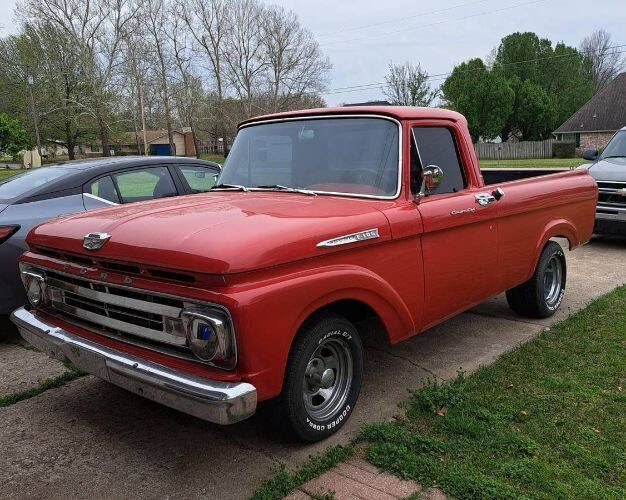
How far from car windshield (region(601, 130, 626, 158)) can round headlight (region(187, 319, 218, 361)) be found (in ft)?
→ 29.2

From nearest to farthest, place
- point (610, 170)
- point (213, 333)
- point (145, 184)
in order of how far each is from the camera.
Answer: point (213, 333)
point (145, 184)
point (610, 170)

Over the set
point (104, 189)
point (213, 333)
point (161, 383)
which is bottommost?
point (161, 383)

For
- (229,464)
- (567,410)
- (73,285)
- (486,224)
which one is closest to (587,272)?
(486,224)

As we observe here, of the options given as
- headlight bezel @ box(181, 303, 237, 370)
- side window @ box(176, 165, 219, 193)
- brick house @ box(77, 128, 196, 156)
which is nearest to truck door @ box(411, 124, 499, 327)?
headlight bezel @ box(181, 303, 237, 370)

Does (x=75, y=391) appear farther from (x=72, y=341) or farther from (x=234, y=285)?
(x=234, y=285)

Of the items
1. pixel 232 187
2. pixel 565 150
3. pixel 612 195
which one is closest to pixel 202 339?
pixel 232 187

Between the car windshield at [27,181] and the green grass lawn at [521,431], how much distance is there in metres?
4.16

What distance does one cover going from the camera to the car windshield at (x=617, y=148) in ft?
31.0

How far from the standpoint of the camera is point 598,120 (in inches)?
1911

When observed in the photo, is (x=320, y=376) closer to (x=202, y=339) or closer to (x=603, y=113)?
(x=202, y=339)

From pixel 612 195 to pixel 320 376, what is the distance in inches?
281

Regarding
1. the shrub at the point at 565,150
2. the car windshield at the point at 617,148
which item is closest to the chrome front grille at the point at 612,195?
the car windshield at the point at 617,148

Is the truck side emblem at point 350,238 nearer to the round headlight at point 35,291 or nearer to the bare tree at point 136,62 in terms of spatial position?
the round headlight at point 35,291

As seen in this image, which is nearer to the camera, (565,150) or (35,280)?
(35,280)
